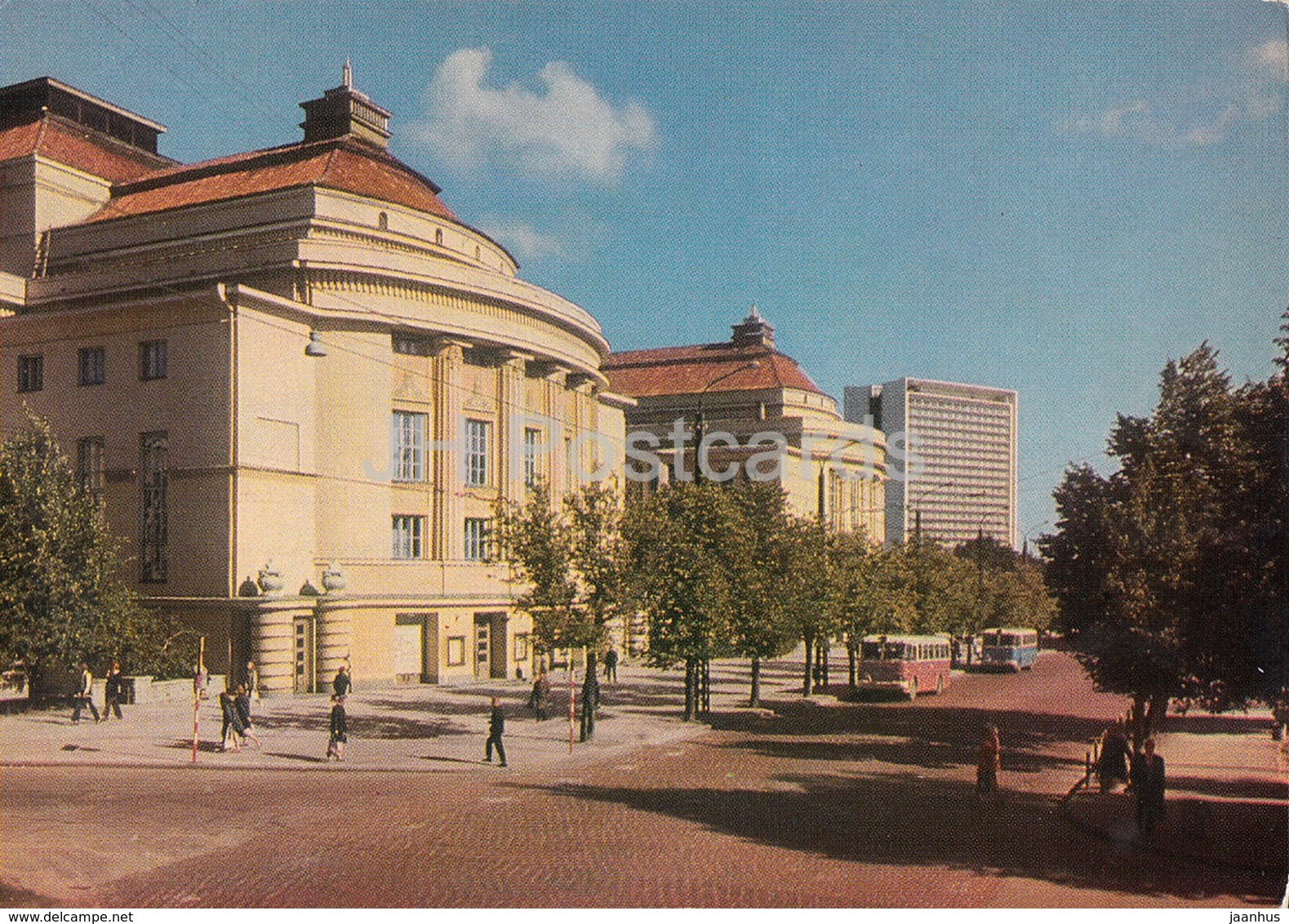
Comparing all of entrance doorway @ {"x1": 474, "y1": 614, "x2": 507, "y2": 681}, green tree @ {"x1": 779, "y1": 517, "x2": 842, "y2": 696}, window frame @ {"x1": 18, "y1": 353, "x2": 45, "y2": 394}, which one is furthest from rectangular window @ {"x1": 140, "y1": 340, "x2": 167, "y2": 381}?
green tree @ {"x1": 779, "y1": 517, "x2": 842, "y2": 696}

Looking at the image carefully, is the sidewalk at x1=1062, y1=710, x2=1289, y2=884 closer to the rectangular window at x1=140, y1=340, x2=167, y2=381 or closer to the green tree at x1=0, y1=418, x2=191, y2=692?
the green tree at x1=0, y1=418, x2=191, y2=692

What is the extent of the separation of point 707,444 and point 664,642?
48.5m

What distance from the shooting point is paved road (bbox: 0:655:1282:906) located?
41.9 ft

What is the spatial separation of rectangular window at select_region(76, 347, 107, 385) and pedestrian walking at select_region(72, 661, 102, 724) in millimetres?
11540

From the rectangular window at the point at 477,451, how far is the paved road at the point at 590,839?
21.7 metres

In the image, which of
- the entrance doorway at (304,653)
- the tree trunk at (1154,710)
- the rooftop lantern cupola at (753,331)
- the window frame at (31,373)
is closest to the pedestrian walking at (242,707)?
the entrance doorway at (304,653)

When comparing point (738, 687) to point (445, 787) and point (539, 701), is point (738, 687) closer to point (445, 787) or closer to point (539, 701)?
point (539, 701)

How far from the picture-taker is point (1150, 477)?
75.3ft

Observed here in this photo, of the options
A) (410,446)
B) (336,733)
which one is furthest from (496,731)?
(410,446)

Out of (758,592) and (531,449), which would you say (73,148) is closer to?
(531,449)

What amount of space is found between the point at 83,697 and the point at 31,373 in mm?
14931

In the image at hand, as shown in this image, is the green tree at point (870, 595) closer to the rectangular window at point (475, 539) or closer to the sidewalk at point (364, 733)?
the sidewalk at point (364, 733)

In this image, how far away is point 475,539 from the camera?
44.3 meters

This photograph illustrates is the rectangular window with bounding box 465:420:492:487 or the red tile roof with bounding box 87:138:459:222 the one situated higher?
the red tile roof with bounding box 87:138:459:222
